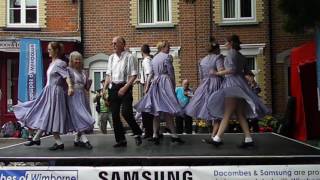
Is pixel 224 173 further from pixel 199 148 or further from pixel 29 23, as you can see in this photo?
pixel 29 23

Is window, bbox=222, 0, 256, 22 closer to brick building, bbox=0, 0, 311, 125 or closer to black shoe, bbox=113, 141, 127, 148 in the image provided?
brick building, bbox=0, 0, 311, 125

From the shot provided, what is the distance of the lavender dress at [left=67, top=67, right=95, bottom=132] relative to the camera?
827cm

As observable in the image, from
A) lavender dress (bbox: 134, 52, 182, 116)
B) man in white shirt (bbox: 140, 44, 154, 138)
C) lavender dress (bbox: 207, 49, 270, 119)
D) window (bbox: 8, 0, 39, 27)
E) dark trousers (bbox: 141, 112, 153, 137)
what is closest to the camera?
lavender dress (bbox: 207, 49, 270, 119)

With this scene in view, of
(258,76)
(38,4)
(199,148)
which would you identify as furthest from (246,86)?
(38,4)

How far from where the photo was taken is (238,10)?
20578mm

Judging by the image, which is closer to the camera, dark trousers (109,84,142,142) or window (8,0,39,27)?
dark trousers (109,84,142,142)

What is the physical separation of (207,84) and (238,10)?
12276mm

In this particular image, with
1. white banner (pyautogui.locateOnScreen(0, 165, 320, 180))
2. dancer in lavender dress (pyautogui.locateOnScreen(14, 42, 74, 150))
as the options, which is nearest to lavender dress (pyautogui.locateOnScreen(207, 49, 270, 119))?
white banner (pyautogui.locateOnScreen(0, 165, 320, 180))

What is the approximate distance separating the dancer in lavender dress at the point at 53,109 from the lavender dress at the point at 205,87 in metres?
1.99

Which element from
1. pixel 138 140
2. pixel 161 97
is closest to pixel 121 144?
pixel 138 140

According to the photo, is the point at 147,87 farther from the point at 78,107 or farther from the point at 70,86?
the point at 70,86

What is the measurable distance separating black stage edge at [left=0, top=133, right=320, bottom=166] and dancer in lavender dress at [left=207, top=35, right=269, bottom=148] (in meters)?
0.35

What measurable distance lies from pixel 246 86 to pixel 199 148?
118cm

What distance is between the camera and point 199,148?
775 centimetres
